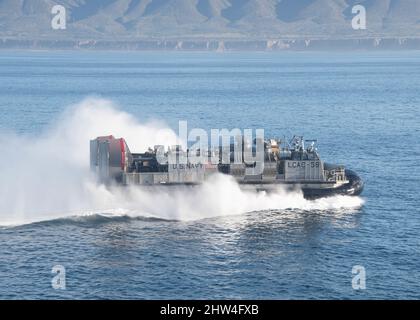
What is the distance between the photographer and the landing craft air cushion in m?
68.3

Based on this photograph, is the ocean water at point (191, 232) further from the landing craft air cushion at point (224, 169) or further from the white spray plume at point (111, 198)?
the landing craft air cushion at point (224, 169)

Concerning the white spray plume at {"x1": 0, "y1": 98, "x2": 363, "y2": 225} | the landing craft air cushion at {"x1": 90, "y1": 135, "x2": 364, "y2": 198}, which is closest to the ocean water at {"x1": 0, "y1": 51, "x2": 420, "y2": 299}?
the white spray plume at {"x1": 0, "y1": 98, "x2": 363, "y2": 225}

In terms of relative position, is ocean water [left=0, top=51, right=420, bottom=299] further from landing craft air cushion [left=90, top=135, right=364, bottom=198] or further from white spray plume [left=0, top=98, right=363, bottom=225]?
landing craft air cushion [left=90, top=135, right=364, bottom=198]

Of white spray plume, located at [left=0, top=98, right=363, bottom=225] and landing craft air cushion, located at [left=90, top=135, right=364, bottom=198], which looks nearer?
white spray plume, located at [left=0, top=98, right=363, bottom=225]

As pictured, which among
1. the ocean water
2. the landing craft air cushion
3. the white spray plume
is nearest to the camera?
the ocean water

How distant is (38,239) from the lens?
195ft

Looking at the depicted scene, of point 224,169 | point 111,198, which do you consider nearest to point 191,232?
point 111,198

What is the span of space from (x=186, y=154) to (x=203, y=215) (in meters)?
6.42

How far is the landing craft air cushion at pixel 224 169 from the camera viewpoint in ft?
224

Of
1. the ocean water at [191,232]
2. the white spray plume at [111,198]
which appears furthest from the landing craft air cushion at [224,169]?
the ocean water at [191,232]

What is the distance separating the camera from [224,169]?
6994 cm

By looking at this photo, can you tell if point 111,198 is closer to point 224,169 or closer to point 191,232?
point 191,232
